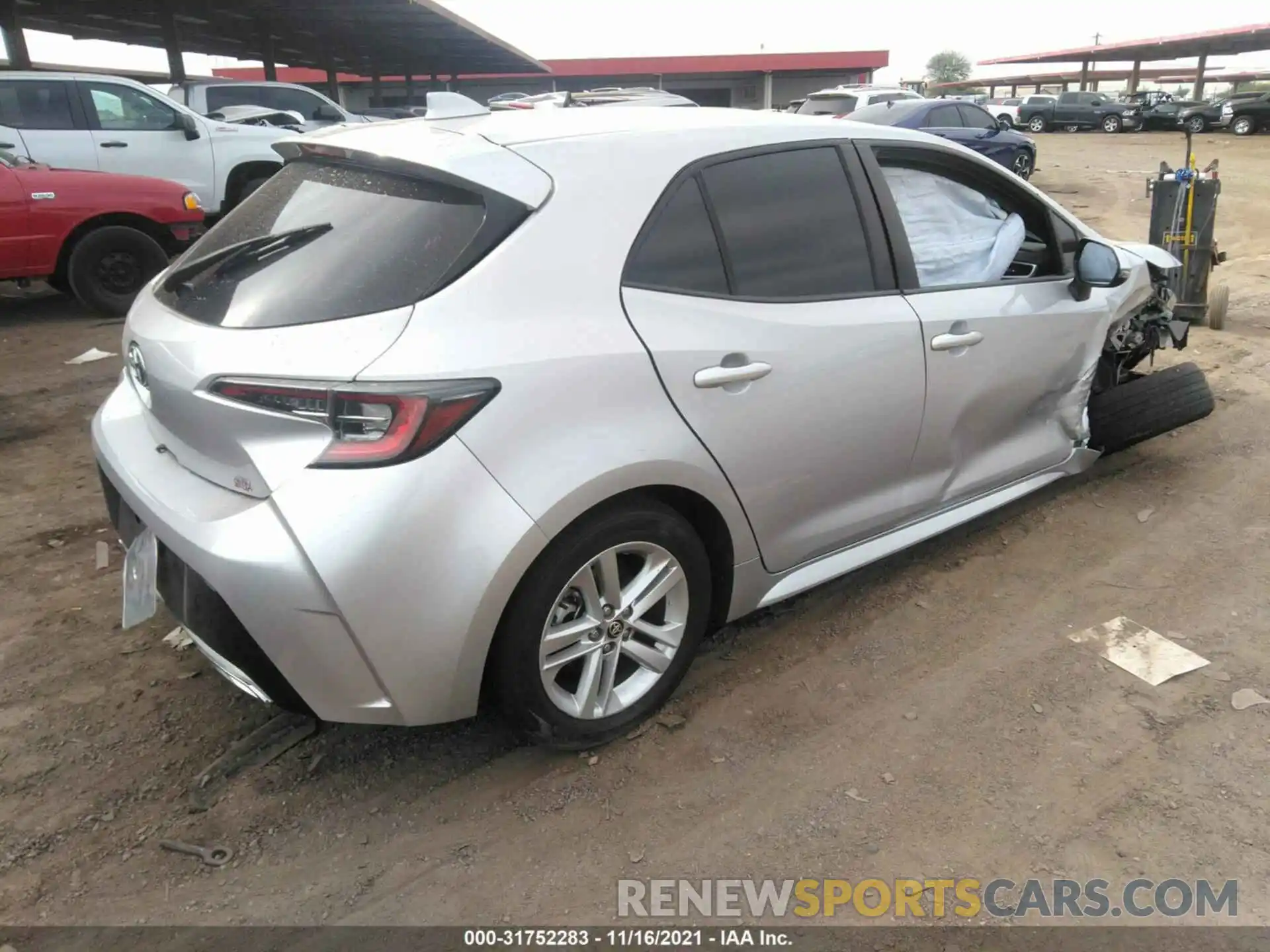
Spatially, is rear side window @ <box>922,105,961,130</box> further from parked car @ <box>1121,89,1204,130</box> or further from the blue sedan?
parked car @ <box>1121,89,1204,130</box>

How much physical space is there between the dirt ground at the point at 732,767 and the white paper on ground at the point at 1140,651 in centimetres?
6

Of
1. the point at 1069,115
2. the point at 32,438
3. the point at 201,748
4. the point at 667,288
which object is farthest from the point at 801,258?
the point at 1069,115

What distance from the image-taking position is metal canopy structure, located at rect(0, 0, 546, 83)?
16.6m

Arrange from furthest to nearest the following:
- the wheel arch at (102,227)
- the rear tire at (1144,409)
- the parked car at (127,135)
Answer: the parked car at (127,135), the wheel arch at (102,227), the rear tire at (1144,409)

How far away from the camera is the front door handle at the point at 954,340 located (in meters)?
3.16

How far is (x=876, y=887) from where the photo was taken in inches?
88.5

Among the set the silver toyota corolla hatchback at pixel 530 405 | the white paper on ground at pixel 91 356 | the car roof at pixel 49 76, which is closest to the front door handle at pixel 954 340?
the silver toyota corolla hatchback at pixel 530 405

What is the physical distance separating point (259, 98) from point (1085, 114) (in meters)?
33.4

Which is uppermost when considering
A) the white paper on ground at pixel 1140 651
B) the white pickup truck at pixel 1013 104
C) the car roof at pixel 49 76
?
the car roof at pixel 49 76

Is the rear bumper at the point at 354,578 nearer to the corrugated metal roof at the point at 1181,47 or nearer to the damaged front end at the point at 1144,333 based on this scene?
the damaged front end at the point at 1144,333

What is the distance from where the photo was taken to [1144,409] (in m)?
4.34

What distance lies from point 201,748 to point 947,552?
2.84 meters

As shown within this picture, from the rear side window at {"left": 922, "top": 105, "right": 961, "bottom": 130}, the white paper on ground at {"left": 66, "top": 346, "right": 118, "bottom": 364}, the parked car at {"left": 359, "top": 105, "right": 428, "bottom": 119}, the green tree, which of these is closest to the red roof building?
the parked car at {"left": 359, "top": 105, "right": 428, "bottom": 119}

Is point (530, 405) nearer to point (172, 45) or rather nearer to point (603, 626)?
point (603, 626)
